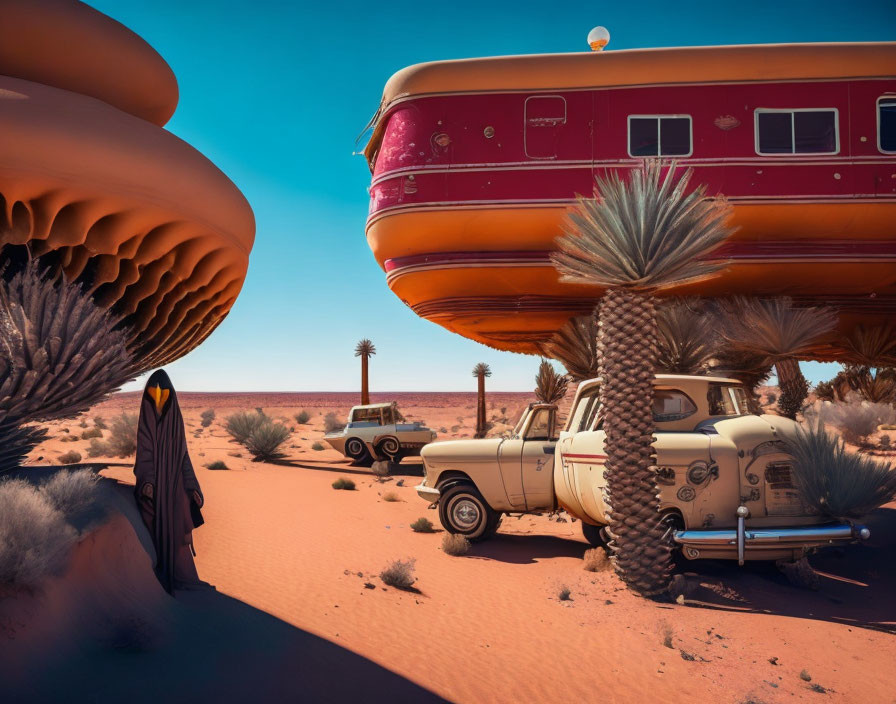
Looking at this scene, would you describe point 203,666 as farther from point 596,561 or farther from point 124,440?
point 124,440

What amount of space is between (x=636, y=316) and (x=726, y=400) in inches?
80.8

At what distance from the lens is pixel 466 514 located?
10836mm

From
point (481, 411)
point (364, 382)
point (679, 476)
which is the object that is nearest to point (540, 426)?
point (679, 476)

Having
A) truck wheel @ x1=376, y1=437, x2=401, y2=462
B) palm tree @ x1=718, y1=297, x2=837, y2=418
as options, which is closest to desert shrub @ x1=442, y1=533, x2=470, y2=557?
palm tree @ x1=718, y1=297, x2=837, y2=418

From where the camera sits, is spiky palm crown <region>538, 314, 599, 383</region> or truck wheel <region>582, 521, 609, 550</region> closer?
truck wheel <region>582, 521, 609, 550</region>

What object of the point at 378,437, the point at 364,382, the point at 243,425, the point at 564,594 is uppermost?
the point at 364,382

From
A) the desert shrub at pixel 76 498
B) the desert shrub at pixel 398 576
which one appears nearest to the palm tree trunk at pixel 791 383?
the desert shrub at pixel 398 576

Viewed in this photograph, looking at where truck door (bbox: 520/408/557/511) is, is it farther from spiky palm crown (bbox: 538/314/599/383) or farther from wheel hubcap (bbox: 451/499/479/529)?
spiky palm crown (bbox: 538/314/599/383)

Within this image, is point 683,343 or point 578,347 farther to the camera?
point 578,347

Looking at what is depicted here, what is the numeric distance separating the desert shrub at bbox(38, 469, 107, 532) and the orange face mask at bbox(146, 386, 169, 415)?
0.86 metres

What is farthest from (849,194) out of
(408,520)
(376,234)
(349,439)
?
(349,439)

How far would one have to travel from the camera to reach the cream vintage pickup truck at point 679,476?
769cm

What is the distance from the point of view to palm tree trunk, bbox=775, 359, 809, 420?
43.8ft

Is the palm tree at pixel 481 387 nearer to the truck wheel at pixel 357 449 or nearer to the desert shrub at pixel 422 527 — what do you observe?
the truck wheel at pixel 357 449
